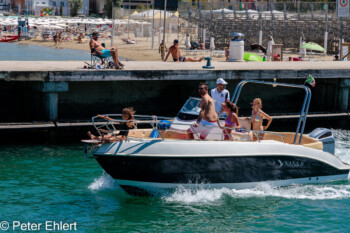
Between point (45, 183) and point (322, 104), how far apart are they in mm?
12551

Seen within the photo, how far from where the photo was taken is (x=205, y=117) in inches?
475

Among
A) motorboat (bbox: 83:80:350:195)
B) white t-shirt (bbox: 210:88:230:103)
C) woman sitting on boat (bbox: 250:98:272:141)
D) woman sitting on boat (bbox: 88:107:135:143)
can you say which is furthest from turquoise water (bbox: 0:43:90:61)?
motorboat (bbox: 83:80:350:195)

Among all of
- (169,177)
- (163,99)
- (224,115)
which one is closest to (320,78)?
(163,99)

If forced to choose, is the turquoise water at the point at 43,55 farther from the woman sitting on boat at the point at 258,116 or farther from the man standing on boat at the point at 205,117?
the man standing on boat at the point at 205,117

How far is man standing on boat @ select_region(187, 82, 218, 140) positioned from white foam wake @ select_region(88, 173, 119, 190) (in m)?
2.01

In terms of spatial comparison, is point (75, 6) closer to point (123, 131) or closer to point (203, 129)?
point (123, 131)

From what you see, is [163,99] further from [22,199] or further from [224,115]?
[22,199]

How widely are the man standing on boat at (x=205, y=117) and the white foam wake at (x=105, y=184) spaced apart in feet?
6.58

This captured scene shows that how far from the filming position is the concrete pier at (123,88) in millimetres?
17969

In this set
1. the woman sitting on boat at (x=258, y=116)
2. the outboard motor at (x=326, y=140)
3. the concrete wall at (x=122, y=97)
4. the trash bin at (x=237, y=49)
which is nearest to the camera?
the woman sitting on boat at (x=258, y=116)

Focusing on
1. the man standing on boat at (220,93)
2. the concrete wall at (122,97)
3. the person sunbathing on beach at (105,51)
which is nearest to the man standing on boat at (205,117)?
the man standing on boat at (220,93)

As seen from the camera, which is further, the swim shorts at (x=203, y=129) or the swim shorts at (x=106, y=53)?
the swim shorts at (x=106, y=53)

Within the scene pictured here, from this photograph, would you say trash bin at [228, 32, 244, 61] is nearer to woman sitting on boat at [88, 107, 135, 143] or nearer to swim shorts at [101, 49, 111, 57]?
swim shorts at [101, 49, 111, 57]

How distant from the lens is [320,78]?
21969mm
